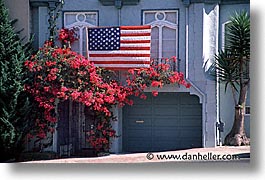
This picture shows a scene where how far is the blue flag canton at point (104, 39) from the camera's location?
839 centimetres

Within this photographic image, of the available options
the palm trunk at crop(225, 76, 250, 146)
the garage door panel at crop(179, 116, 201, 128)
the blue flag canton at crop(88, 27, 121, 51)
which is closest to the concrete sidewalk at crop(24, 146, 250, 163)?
the palm trunk at crop(225, 76, 250, 146)

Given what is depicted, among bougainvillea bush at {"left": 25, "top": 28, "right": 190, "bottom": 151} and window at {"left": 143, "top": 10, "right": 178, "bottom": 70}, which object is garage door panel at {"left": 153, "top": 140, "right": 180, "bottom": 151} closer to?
bougainvillea bush at {"left": 25, "top": 28, "right": 190, "bottom": 151}

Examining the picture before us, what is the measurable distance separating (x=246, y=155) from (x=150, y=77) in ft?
6.40

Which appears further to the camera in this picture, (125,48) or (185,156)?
(125,48)

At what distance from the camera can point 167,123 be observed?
8391 mm

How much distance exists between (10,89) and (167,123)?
258 cm

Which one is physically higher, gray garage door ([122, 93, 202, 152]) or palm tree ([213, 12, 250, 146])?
palm tree ([213, 12, 250, 146])

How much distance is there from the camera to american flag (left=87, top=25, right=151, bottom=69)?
8.35m

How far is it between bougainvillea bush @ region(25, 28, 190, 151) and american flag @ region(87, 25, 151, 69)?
13cm

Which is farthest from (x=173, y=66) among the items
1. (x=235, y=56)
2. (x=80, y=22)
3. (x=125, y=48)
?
(x=80, y=22)

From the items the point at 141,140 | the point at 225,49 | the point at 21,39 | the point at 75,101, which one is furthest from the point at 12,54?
the point at 225,49

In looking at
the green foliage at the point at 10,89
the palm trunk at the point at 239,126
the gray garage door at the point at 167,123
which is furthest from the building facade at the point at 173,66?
the green foliage at the point at 10,89

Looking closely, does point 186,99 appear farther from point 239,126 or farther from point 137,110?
point 239,126

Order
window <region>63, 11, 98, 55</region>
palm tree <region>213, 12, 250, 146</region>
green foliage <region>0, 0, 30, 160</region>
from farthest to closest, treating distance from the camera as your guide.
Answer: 1. window <region>63, 11, 98, 55</region>
2. green foliage <region>0, 0, 30, 160</region>
3. palm tree <region>213, 12, 250, 146</region>
